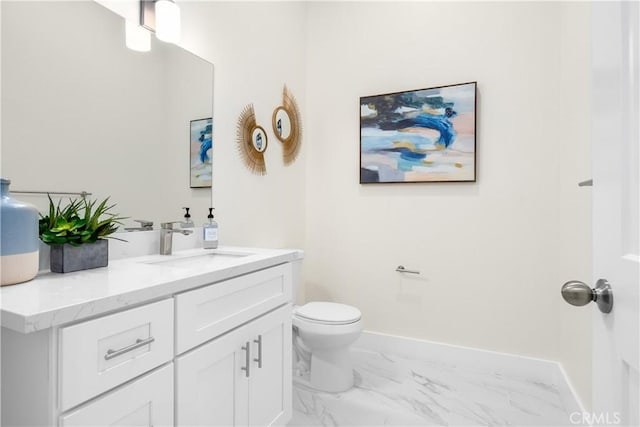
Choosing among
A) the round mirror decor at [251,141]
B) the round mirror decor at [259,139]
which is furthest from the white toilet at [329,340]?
the round mirror decor at [259,139]

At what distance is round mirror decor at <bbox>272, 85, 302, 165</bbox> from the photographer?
7.80ft

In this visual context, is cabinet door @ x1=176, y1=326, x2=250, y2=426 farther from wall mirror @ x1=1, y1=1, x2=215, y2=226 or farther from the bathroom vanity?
wall mirror @ x1=1, y1=1, x2=215, y2=226

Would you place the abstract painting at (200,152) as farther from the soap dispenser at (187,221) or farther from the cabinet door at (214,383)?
the cabinet door at (214,383)

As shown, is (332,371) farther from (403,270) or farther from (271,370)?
(403,270)

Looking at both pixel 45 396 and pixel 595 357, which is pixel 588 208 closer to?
pixel 595 357

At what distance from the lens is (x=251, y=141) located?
6.89 ft

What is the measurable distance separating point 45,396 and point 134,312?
0.22m

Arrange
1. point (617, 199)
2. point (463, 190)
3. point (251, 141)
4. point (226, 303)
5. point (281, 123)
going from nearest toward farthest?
point (617, 199)
point (226, 303)
point (251, 141)
point (463, 190)
point (281, 123)

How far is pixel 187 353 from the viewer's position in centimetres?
102

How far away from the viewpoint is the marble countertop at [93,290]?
69cm

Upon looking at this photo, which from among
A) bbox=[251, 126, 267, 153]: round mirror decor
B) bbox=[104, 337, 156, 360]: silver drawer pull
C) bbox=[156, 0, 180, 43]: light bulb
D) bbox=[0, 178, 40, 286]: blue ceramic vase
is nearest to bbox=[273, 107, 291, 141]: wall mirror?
bbox=[251, 126, 267, 153]: round mirror decor

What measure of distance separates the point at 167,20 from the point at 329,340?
1.70m

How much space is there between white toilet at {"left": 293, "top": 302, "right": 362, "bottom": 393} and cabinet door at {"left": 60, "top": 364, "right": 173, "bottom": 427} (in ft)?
3.36

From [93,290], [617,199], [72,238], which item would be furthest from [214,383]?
[617,199]
